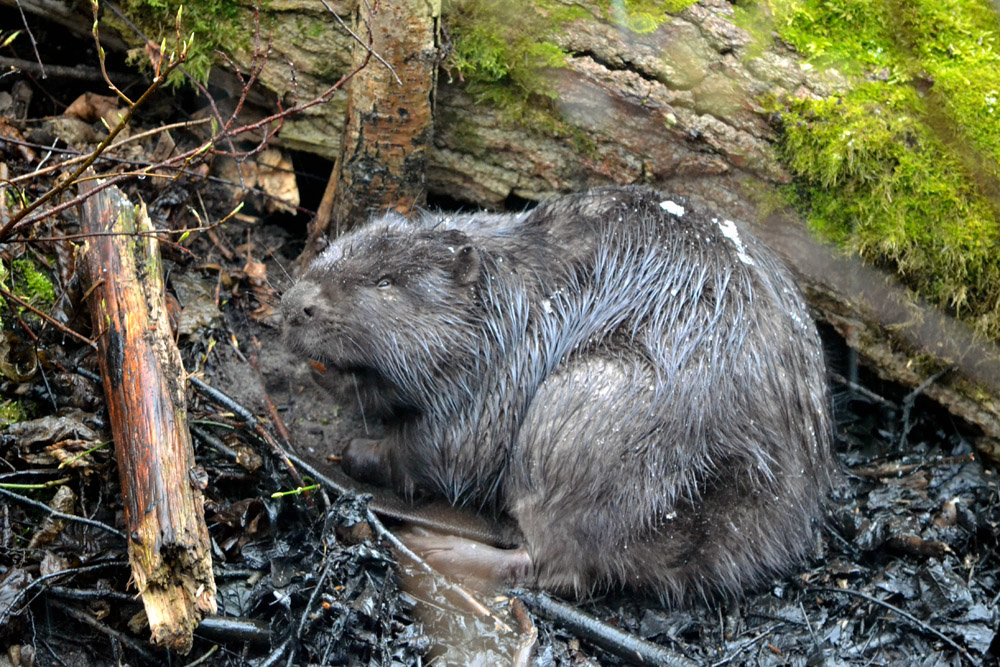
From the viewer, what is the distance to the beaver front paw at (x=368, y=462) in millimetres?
4691

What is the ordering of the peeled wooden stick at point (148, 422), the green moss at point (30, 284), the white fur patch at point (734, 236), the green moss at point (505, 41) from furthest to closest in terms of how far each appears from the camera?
the green moss at point (505, 41) → the green moss at point (30, 284) → the white fur patch at point (734, 236) → the peeled wooden stick at point (148, 422)

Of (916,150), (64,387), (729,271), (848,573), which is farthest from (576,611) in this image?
(916,150)

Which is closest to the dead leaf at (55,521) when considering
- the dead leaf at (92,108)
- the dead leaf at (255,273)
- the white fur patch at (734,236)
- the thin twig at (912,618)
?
the dead leaf at (255,273)

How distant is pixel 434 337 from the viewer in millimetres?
4305

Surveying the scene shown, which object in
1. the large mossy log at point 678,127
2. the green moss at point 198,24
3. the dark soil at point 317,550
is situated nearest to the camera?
the dark soil at point 317,550

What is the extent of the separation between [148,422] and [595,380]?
191cm

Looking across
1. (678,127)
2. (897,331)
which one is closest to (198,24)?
(678,127)

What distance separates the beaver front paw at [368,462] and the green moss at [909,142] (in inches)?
103

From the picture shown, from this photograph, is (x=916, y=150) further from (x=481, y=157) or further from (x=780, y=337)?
(x=481, y=157)

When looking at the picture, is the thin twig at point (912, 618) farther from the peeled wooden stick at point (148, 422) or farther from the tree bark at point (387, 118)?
the tree bark at point (387, 118)

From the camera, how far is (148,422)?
3.65m

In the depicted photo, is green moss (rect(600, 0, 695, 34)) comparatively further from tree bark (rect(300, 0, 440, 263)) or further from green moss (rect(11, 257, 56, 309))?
green moss (rect(11, 257, 56, 309))

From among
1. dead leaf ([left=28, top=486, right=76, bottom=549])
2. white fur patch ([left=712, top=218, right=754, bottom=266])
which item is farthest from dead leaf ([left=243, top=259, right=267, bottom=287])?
white fur patch ([left=712, top=218, right=754, bottom=266])

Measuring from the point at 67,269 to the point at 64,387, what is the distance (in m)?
0.65
